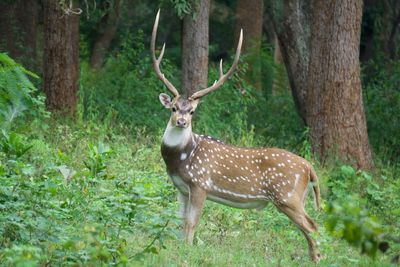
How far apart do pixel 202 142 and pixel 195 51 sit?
557 centimetres

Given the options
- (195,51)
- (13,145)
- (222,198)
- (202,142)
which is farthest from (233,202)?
(195,51)

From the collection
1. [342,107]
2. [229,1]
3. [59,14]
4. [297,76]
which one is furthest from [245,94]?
[229,1]

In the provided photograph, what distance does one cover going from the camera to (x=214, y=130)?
1573 centimetres

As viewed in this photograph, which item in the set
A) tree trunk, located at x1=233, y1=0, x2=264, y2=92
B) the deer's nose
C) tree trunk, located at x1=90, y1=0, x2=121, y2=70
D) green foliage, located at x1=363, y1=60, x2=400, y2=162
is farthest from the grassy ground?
tree trunk, located at x1=90, y1=0, x2=121, y2=70

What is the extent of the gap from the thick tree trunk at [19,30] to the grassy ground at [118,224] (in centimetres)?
665

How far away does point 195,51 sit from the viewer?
1641cm

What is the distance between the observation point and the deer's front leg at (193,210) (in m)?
10.4

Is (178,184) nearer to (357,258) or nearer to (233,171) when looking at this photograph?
(233,171)

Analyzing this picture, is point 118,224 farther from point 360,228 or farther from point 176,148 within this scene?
point 360,228

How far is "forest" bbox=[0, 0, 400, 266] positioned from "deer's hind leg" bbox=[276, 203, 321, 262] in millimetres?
20

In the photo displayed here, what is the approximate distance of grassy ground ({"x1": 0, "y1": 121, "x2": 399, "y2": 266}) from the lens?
25.8 ft

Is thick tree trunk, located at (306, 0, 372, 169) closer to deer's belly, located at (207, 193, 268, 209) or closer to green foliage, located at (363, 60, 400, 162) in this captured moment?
A: green foliage, located at (363, 60, 400, 162)

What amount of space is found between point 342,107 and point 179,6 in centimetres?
293

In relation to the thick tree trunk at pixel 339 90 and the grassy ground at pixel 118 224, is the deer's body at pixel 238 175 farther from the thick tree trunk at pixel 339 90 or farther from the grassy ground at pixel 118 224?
the thick tree trunk at pixel 339 90
